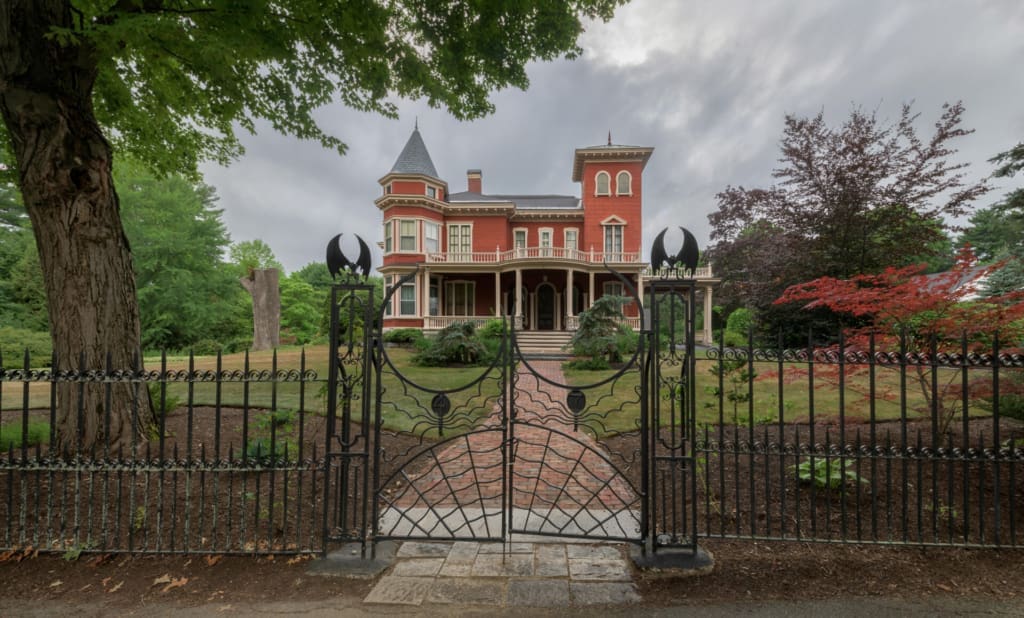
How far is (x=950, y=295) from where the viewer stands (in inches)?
150

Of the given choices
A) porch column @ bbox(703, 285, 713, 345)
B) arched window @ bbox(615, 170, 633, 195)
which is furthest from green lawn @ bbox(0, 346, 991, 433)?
arched window @ bbox(615, 170, 633, 195)

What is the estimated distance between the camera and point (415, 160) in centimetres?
2188

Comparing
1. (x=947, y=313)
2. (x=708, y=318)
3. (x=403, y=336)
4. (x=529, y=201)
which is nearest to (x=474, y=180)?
(x=529, y=201)

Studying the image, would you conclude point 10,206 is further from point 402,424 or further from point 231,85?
point 402,424

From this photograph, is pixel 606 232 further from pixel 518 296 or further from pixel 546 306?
pixel 518 296

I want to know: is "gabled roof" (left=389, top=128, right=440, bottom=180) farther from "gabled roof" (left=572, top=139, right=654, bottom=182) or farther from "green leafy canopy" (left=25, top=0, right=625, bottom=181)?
"green leafy canopy" (left=25, top=0, right=625, bottom=181)

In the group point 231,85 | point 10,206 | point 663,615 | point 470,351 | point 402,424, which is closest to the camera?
point 663,615

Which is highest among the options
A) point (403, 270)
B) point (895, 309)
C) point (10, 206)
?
point (10, 206)

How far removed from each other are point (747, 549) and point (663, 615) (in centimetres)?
106

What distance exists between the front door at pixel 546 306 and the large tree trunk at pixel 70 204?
1866cm

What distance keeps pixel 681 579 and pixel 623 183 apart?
21230 millimetres

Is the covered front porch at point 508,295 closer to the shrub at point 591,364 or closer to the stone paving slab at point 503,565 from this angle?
the shrub at point 591,364

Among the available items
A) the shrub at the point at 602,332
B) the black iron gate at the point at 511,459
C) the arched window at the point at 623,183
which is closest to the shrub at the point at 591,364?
the shrub at the point at 602,332

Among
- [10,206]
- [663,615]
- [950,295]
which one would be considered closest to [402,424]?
[663,615]
